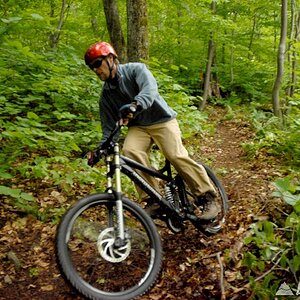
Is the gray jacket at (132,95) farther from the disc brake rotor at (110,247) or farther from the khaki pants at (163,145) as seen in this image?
the disc brake rotor at (110,247)

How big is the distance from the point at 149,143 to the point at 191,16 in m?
10.3

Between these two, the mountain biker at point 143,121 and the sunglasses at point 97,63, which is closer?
the sunglasses at point 97,63

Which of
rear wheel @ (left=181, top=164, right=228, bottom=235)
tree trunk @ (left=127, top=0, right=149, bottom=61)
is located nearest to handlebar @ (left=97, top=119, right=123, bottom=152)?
rear wheel @ (left=181, top=164, right=228, bottom=235)

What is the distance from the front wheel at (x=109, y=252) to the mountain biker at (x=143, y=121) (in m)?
0.64

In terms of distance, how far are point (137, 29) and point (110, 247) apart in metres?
5.69

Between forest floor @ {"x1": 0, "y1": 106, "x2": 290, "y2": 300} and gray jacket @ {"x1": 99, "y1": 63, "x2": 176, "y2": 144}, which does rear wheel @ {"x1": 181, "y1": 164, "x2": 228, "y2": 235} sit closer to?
forest floor @ {"x1": 0, "y1": 106, "x2": 290, "y2": 300}

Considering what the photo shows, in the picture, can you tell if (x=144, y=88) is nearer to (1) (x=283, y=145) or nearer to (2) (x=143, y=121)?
(2) (x=143, y=121)

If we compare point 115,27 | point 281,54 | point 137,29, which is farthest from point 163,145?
point 281,54

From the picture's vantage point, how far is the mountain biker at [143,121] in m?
3.62

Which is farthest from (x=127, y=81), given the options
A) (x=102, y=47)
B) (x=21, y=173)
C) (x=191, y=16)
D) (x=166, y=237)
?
(x=191, y=16)

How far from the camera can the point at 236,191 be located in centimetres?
586

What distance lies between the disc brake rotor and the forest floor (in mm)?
434

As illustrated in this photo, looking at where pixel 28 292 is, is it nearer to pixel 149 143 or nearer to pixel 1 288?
pixel 1 288

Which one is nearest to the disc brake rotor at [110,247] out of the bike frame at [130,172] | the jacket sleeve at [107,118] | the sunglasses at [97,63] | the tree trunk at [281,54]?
the bike frame at [130,172]
